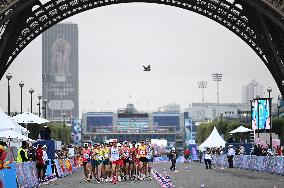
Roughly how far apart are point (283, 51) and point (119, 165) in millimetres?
34853

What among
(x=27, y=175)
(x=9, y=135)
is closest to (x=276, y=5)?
(x=9, y=135)

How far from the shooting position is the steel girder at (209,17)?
224 ft

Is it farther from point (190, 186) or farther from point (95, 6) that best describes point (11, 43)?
point (190, 186)

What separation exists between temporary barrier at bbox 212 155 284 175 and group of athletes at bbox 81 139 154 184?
8923 millimetres

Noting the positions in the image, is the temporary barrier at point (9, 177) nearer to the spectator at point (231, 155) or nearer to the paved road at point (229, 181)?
the paved road at point (229, 181)

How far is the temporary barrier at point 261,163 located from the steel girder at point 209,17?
33.0 ft

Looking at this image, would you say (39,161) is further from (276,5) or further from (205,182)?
(276,5)

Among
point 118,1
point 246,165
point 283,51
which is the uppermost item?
point 118,1

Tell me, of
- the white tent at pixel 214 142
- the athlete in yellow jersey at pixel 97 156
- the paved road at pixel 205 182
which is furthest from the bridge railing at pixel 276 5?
the white tent at pixel 214 142

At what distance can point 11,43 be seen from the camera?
6944 centimetres

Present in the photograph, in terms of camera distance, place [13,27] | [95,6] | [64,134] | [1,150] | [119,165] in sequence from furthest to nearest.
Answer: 1. [64,134]
2. [95,6]
3. [13,27]
4. [119,165]
5. [1,150]

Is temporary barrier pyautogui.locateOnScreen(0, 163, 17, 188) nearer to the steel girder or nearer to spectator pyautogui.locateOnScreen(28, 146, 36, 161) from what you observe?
spectator pyautogui.locateOnScreen(28, 146, 36, 161)

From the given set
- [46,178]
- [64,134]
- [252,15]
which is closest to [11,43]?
[252,15]

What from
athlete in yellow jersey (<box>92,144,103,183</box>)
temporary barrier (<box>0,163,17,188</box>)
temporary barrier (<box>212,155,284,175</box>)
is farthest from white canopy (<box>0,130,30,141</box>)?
temporary barrier (<box>212,155,284,175</box>)
